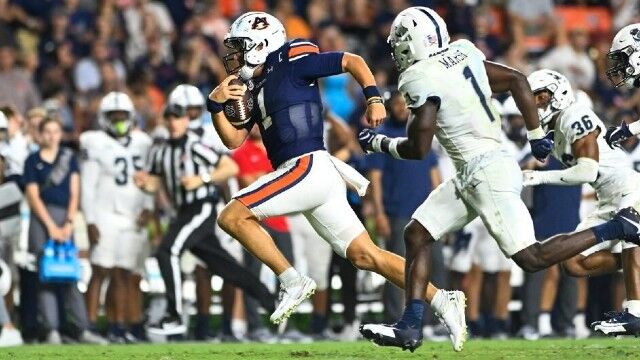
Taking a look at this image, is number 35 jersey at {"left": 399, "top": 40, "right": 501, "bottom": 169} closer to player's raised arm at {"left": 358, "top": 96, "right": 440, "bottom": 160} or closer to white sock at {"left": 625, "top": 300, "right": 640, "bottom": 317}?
player's raised arm at {"left": 358, "top": 96, "right": 440, "bottom": 160}

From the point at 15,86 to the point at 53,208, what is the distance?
9.53ft

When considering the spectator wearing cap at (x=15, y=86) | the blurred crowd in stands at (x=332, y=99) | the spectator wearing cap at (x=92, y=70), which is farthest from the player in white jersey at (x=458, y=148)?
the spectator wearing cap at (x=92, y=70)

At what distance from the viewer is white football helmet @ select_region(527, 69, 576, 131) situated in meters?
11.6

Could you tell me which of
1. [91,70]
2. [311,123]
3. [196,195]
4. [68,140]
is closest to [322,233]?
[311,123]

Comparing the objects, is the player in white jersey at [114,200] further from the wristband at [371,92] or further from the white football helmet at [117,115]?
the wristband at [371,92]

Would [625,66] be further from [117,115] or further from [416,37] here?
[117,115]

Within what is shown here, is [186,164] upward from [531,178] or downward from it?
upward

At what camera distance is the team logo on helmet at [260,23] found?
10987 mm

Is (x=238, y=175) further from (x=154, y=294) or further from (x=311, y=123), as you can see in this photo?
(x=311, y=123)

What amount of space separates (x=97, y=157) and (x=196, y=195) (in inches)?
49.8

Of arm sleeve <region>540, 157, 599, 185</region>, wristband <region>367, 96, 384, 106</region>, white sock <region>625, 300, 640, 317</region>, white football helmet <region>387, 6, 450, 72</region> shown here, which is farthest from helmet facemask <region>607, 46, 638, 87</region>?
wristband <region>367, 96, 384, 106</region>

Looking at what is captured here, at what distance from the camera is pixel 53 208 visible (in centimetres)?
1468

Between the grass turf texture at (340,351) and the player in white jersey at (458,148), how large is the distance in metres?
0.77

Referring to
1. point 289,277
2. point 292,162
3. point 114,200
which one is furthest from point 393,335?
point 114,200
